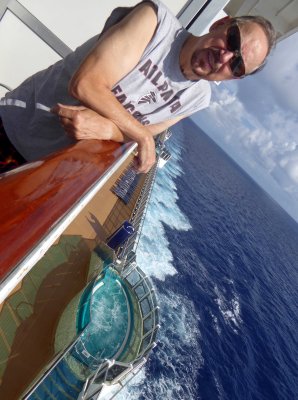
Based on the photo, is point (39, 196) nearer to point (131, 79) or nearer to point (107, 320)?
point (131, 79)

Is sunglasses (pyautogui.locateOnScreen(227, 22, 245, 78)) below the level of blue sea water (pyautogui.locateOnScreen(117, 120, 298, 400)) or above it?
above

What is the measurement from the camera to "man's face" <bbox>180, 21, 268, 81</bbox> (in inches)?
77.4

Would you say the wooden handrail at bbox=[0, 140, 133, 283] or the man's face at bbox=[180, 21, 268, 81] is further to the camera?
the man's face at bbox=[180, 21, 268, 81]

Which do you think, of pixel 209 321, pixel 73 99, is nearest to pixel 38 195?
pixel 73 99

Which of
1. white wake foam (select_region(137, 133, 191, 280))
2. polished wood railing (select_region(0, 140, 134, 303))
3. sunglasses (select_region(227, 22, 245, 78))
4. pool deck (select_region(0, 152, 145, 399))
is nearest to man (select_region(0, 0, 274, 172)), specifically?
sunglasses (select_region(227, 22, 245, 78))

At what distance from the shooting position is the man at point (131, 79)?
1644 mm

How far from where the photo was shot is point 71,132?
66.0 inches

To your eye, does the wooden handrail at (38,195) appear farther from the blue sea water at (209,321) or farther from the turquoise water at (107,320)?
the blue sea water at (209,321)

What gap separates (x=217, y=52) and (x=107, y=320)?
14.5 feet

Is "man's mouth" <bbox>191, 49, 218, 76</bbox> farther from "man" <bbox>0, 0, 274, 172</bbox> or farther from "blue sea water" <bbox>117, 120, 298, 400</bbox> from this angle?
"blue sea water" <bbox>117, 120, 298, 400</bbox>

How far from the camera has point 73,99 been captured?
6.34 ft

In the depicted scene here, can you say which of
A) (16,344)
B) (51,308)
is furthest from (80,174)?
(51,308)

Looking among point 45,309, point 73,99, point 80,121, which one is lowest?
point 45,309

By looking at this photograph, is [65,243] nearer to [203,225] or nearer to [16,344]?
[16,344]
